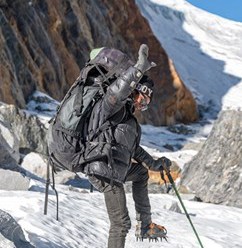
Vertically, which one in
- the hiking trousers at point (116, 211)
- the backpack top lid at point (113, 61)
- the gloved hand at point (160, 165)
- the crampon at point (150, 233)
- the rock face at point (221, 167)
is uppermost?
the backpack top lid at point (113, 61)

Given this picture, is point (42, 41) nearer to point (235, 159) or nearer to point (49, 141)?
point (235, 159)

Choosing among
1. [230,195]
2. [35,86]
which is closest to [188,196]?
[230,195]

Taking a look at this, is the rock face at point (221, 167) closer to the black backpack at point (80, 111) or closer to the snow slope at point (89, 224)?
the snow slope at point (89, 224)

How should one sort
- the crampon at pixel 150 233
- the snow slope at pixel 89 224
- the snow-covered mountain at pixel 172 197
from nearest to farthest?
the crampon at pixel 150 233
the snow slope at pixel 89 224
the snow-covered mountain at pixel 172 197

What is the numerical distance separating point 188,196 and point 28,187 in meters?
5.38

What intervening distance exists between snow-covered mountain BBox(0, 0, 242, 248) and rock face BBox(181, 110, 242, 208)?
93 cm

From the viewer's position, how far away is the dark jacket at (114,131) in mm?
4086

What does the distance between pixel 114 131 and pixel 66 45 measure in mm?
35985

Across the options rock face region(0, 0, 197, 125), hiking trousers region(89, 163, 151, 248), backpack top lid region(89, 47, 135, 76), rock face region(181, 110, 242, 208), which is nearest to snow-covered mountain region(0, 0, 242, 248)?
hiking trousers region(89, 163, 151, 248)

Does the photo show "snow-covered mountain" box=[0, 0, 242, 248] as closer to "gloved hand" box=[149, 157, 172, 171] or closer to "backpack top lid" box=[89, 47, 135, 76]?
"gloved hand" box=[149, 157, 172, 171]

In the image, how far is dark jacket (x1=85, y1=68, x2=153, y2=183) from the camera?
13.4ft

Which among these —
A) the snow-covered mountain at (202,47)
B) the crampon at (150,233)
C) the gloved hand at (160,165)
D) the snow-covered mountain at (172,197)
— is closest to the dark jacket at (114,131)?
the gloved hand at (160,165)

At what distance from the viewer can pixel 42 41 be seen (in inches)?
1337

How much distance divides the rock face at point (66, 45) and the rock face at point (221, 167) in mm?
11633
